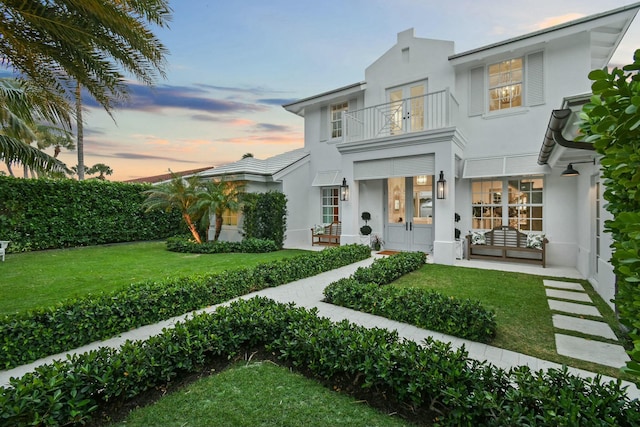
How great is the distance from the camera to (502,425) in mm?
2504

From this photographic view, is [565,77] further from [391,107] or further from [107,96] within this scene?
[107,96]

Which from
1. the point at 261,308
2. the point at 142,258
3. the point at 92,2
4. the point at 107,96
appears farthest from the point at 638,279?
the point at 142,258

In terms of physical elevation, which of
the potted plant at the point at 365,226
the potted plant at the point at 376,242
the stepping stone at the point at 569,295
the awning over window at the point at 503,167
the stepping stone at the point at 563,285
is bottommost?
the stepping stone at the point at 569,295

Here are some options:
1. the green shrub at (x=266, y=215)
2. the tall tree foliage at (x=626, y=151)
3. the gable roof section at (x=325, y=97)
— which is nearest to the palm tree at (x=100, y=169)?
the gable roof section at (x=325, y=97)

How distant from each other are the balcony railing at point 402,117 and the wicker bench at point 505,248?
4.47 m

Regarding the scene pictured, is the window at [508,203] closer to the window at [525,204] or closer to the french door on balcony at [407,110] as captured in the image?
the window at [525,204]

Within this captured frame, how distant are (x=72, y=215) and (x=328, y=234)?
40.0 feet

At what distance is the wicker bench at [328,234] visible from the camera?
15.4 m

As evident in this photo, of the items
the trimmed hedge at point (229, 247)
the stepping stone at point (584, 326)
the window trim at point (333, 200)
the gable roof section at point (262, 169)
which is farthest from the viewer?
the window trim at point (333, 200)

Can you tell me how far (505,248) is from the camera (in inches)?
424

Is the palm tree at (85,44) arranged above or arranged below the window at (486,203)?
above

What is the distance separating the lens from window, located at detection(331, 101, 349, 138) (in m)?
15.9

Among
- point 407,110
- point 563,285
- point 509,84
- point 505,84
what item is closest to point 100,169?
point 407,110

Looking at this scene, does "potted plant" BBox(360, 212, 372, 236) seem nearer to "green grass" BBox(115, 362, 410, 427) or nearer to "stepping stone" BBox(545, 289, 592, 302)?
"stepping stone" BBox(545, 289, 592, 302)
